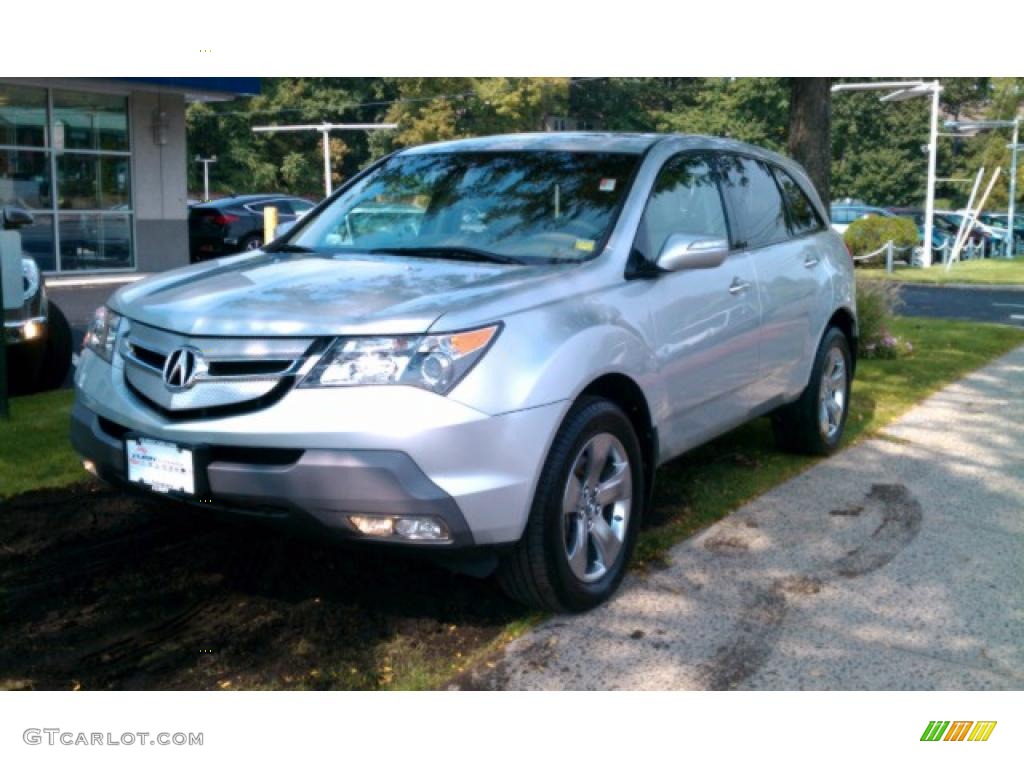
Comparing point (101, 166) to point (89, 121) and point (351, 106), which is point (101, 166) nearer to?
point (89, 121)

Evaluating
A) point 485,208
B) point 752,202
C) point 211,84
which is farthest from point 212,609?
point 211,84

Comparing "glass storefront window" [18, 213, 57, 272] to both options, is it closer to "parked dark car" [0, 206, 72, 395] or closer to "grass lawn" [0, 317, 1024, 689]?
"parked dark car" [0, 206, 72, 395]

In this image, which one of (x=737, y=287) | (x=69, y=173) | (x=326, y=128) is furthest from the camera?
(x=326, y=128)

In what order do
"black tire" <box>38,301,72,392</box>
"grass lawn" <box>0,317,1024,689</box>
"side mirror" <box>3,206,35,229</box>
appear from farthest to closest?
"black tire" <box>38,301,72,392</box> → "side mirror" <box>3,206,35,229</box> → "grass lawn" <box>0,317,1024,689</box>

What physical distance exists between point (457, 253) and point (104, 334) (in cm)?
145

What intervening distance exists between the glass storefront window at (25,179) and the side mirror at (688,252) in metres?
15.2

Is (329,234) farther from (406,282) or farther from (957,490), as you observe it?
(957,490)

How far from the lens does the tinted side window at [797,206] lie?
6395mm

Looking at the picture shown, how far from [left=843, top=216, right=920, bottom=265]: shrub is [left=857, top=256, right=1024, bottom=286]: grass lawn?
1.87 feet

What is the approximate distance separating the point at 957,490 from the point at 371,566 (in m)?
3.40

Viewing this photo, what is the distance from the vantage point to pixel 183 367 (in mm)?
3711

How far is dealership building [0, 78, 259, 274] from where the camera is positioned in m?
17.4

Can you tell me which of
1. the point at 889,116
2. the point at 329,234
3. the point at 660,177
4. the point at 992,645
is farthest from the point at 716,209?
the point at 889,116

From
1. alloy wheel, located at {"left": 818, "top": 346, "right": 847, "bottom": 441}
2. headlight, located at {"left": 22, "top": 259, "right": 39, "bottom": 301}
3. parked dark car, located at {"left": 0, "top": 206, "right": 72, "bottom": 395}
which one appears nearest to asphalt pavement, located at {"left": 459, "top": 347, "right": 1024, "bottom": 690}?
alloy wheel, located at {"left": 818, "top": 346, "right": 847, "bottom": 441}
